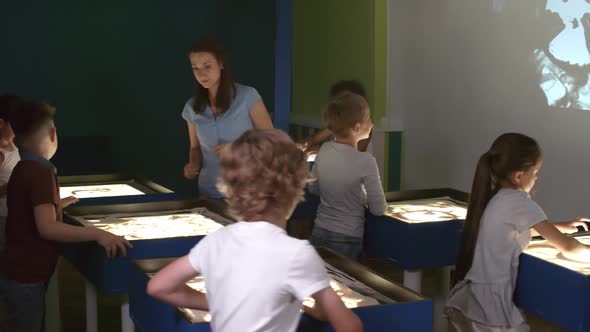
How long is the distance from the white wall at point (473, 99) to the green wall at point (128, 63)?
1.73 m

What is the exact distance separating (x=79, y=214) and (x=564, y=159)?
106 inches

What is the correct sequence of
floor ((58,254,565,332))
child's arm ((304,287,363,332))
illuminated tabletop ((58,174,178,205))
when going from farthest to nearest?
floor ((58,254,565,332)) < illuminated tabletop ((58,174,178,205)) < child's arm ((304,287,363,332))

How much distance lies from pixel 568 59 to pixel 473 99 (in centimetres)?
92

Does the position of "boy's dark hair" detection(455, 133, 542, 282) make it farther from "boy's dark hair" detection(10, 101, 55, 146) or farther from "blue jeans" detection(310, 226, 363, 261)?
"boy's dark hair" detection(10, 101, 55, 146)

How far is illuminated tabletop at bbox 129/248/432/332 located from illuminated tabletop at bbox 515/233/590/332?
2.11ft

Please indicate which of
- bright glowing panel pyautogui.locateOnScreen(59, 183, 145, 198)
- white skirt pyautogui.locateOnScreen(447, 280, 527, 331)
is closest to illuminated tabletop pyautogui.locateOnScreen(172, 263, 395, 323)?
white skirt pyautogui.locateOnScreen(447, 280, 527, 331)

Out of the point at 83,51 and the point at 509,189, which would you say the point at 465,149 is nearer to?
the point at 509,189

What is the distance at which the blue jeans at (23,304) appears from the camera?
120 inches

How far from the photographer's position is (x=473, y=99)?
18.3ft

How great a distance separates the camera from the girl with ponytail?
289cm

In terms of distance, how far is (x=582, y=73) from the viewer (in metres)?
4.65

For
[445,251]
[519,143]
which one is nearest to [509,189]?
[519,143]

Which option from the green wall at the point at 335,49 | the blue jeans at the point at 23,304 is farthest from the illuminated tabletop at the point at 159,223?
the green wall at the point at 335,49

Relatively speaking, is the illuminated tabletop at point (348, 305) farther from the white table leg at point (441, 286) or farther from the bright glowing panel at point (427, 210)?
the white table leg at point (441, 286)
